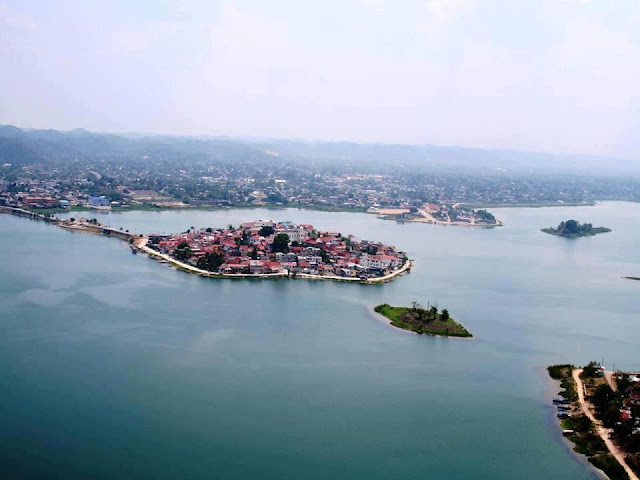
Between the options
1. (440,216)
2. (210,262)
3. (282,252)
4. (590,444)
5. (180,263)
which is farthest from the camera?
(440,216)

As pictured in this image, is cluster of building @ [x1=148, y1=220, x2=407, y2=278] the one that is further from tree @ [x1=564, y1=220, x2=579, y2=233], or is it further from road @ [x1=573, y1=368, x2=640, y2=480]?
tree @ [x1=564, y1=220, x2=579, y2=233]

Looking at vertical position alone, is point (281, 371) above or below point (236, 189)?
below

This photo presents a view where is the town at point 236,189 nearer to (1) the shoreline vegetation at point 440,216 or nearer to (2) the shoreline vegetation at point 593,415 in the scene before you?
(1) the shoreline vegetation at point 440,216

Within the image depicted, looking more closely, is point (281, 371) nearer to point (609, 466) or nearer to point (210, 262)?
point (609, 466)

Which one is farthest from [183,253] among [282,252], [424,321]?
[424,321]

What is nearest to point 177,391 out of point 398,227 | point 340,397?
point 340,397

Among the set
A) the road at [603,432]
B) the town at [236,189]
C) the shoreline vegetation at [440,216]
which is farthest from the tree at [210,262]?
the shoreline vegetation at [440,216]
